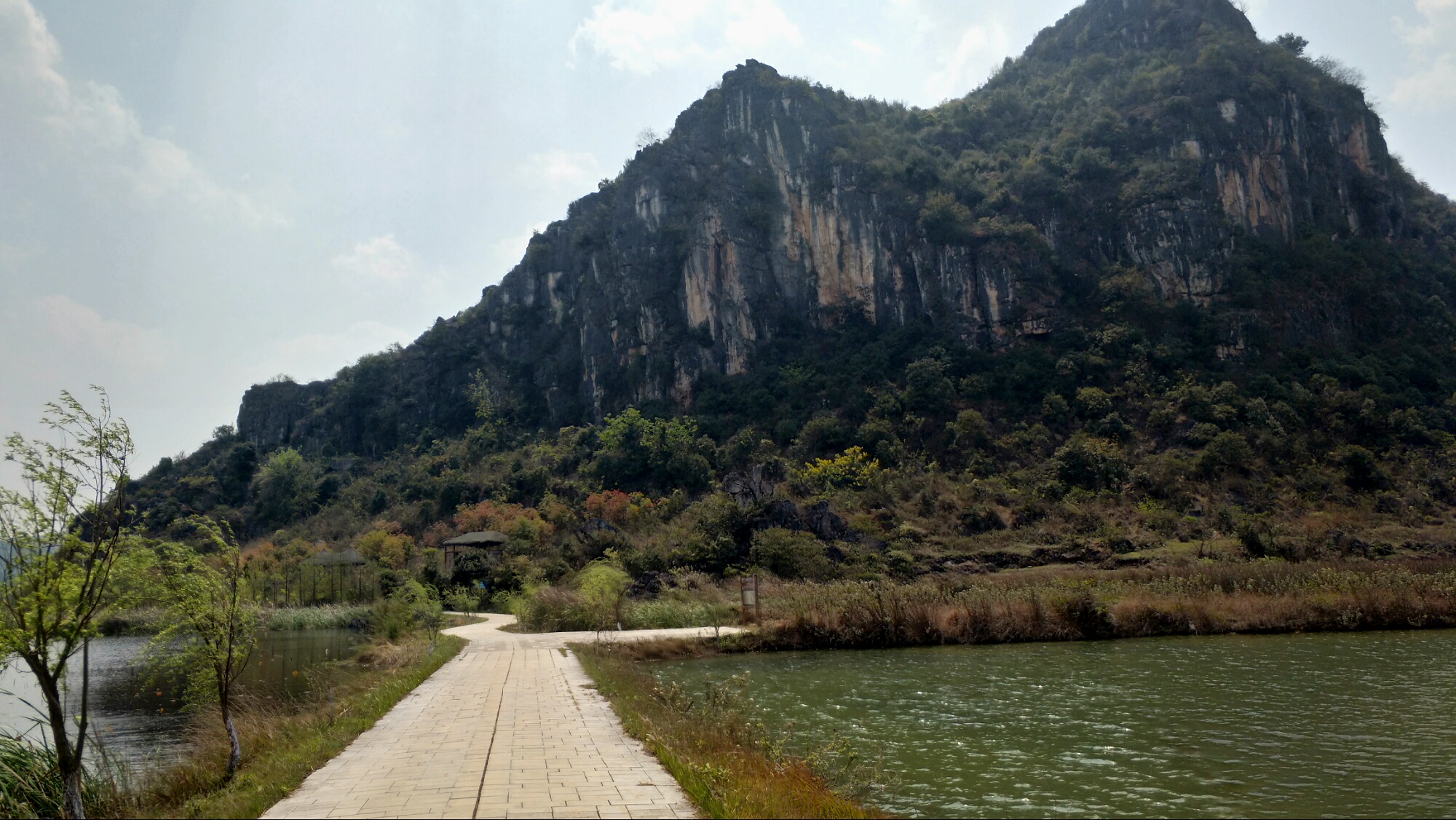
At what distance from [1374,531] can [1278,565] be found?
798 inches

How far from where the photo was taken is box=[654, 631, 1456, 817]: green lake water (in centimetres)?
916

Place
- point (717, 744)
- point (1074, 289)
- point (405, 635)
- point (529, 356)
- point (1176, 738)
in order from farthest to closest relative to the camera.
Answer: point (529, 356)
point (1074, 289)
point (405, 635)
point (1176, 738)
point (717, 744)

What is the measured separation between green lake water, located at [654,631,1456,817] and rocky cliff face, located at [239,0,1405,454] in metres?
58.0

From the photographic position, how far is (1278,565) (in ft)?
89.6

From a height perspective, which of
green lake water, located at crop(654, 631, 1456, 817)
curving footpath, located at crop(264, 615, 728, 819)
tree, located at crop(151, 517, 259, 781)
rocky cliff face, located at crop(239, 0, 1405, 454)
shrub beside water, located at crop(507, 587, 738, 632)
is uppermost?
rocky cliff face, located at crop(239, 0, 1405, 454)

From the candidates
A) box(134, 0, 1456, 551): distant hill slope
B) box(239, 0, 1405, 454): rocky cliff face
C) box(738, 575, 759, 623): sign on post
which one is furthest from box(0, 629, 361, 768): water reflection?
box(239, 0, 1405, 454): rocky cliff face

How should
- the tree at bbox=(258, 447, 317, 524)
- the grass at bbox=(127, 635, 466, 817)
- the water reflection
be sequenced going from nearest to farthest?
1. the grass at bbox=(127, 635, 466, 817)
2. the water reflection
3. the tree at bbox=(258, 447, 317, 524)

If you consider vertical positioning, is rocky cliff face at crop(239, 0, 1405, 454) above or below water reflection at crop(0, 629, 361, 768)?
above

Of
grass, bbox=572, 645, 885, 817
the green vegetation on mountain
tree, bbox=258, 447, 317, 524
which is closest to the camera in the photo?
grass, bbox=572, 645, 885, 817

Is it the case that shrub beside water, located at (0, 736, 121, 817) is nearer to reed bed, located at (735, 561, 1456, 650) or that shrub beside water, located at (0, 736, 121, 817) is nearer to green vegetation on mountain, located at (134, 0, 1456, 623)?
reed bed, located at (735, 561, 1456, 650)

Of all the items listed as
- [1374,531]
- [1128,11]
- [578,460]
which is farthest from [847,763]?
[1128,11]

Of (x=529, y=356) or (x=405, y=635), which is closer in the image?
(x=405, y=635)

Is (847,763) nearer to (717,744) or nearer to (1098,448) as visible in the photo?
(717,744)

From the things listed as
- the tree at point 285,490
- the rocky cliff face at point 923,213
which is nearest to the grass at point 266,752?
the rocky cliff face at point 923,213
